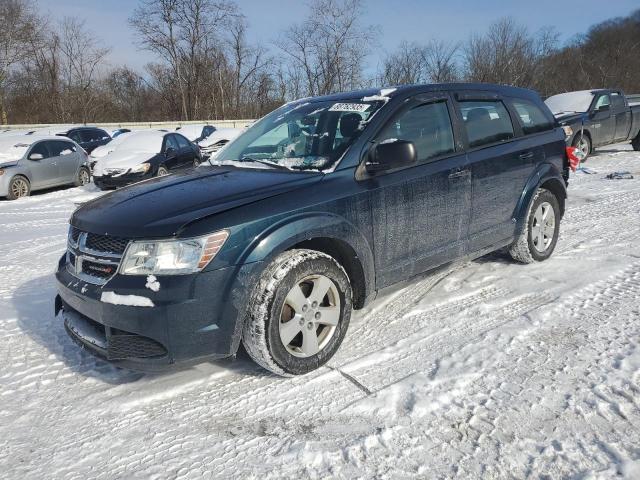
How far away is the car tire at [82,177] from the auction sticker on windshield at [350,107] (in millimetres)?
11239

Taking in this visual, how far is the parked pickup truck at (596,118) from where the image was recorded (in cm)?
1196

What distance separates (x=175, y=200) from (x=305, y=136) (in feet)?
3.85

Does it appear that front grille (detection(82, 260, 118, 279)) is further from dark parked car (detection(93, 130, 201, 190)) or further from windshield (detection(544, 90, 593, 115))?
windshield (detection(544, 90, 593, 115))

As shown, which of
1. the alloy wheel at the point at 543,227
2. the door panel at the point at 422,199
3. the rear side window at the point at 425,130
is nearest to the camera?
the door panel at the point at 422,199

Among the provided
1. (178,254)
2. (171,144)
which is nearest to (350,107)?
(178,254)

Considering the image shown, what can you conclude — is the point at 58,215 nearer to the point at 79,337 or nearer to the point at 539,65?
the point at 79,337

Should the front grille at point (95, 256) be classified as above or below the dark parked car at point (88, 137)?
below

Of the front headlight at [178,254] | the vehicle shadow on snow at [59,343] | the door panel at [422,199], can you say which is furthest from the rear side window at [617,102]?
the front headlight at [178,254]

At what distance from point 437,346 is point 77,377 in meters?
2.28

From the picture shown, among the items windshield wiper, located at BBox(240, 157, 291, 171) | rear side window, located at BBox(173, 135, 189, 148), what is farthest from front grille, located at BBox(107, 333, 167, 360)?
rear side window, located at BBox(173, 135, 189, 148)

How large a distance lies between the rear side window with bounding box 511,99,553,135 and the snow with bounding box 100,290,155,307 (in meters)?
3.66

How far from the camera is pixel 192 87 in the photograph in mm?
39969

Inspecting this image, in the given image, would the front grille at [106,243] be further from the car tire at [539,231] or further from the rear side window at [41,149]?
the rear side window at [41,149]

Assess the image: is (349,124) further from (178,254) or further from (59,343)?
(59,343)
